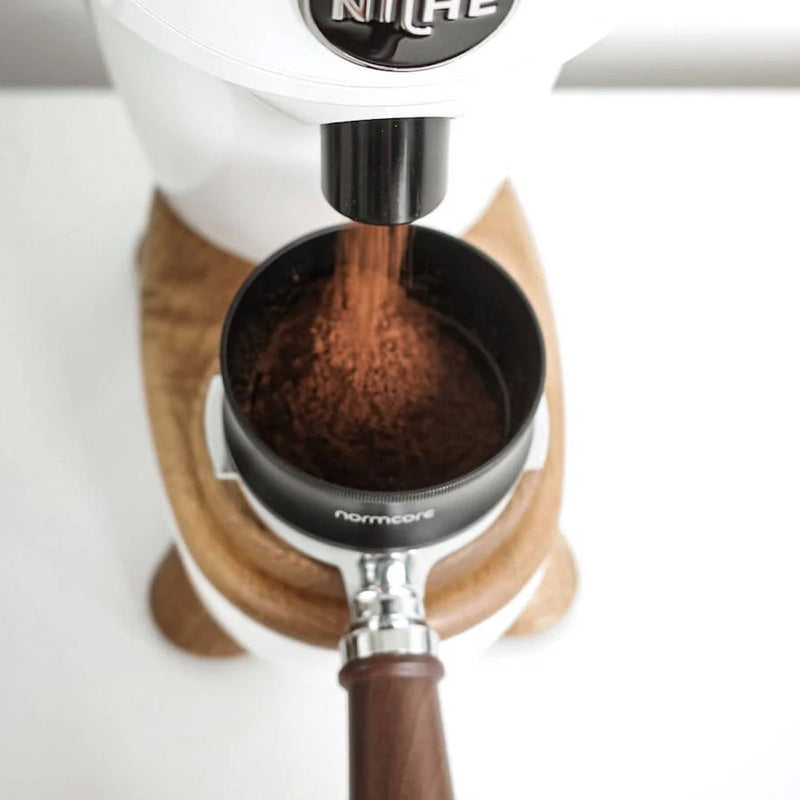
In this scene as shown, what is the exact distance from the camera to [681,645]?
1.52ft

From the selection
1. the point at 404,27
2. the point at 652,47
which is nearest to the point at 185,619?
the point at 404,27

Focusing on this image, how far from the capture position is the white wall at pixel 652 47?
0.58m

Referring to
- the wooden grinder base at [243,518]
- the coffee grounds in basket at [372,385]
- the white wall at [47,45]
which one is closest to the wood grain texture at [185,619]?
the wooden grinder base at [243,518]

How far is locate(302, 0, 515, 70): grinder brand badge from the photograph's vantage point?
21 cm

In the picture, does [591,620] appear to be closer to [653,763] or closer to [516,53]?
[653,763]

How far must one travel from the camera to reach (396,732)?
0.97ft

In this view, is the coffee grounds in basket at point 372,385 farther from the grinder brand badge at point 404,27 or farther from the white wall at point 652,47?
the white wall at point 652,47

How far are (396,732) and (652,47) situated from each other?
492mm

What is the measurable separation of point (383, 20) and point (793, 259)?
43cm

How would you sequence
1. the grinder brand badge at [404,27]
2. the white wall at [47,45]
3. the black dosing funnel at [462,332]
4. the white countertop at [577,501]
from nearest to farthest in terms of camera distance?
the grinder brand badge at [404,27], the black dosing funnel at [462,332], the white countertop at [577,501], the white wall at [47,45]

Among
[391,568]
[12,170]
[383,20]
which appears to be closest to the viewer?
[383,20]

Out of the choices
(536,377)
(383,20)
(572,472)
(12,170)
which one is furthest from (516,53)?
(12,170)

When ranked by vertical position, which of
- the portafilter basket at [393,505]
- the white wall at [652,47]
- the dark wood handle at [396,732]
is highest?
the white wall at [652,47]

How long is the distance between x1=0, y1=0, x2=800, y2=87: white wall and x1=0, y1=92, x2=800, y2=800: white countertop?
4cm
